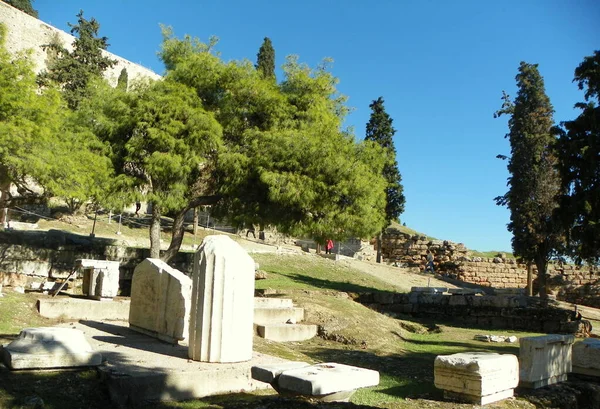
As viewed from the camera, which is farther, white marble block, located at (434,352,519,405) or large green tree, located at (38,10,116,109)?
large green tree, located at (38,10,116,109)

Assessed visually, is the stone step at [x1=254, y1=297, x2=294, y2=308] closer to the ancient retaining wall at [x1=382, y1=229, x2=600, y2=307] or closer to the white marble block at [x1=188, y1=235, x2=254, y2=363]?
the white marble block at [x1=188, y1=235, x2=254, y2=363]

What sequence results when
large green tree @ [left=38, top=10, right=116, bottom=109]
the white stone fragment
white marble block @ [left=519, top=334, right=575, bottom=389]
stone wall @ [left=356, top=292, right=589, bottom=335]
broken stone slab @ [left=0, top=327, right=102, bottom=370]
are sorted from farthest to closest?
large green tree @ [left=38, top=10, right=116, bottom=109] < stone wall @ [left=356, top=292, right=589, bottom=335] < white marble block @ [left=519, top=334, right=575, bottom=389] < broken stone slab @ [left=0, top=327, right=102, bottom=370] < the white stone fragment

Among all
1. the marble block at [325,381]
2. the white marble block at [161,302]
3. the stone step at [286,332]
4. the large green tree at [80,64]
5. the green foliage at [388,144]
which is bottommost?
the stone step at [286,332]

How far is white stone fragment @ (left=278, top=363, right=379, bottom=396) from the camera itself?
187 inches

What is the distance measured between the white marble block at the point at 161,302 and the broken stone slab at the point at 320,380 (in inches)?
86.9

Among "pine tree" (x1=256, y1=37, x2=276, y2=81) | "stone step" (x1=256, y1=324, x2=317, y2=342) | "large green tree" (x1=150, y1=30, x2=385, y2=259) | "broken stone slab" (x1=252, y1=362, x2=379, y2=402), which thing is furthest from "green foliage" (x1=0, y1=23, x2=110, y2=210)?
"pine tree" (x1=256, y1=37, x2=276, y2=81)

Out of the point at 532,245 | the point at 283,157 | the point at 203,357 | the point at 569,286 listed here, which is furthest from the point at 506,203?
the point at 203,357

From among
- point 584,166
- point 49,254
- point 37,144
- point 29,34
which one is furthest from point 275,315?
point 29,34

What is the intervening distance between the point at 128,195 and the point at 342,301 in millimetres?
6025

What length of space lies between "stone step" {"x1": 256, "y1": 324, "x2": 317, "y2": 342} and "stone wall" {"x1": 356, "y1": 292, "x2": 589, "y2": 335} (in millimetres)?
6388

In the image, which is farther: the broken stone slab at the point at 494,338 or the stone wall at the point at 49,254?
the broken stone slab at the point at 494,338

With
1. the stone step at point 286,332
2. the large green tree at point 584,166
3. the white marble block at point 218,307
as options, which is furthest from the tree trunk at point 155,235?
the large green tree at point 584,166

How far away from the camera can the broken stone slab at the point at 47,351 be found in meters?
5.59

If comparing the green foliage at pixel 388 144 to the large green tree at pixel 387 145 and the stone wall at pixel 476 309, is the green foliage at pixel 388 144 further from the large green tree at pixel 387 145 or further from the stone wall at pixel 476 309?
the stone wall at pixel 476 309
